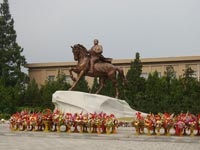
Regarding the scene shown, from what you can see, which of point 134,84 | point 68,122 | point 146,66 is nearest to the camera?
point 68,122

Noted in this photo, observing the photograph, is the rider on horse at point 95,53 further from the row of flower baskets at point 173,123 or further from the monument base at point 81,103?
the row of flower baskets at point 173,123

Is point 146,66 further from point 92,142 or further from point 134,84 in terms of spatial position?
point 92,142

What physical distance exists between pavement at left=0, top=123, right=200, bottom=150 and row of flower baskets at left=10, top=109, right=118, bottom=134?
72 cm

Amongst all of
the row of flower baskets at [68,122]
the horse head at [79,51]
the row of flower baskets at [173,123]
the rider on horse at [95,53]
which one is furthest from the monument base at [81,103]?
the row of flower baskets at [173,123]

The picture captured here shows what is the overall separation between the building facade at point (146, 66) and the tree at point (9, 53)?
16.5ft

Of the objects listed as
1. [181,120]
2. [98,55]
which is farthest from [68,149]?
[98,55]

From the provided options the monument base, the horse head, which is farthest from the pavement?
the horse head

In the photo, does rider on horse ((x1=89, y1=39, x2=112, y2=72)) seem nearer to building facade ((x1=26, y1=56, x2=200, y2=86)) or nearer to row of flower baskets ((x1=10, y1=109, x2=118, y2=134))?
row of flower baskets ((x1=10, y1=109, x2=118, y2=134))

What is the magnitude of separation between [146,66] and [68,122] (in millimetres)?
28033

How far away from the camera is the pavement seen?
9.57 metres

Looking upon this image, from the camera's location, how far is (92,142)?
35.7 feet

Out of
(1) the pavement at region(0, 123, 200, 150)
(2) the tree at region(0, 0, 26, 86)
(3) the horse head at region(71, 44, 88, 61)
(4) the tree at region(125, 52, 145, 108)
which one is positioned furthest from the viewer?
(2) the tree at region(0, 0, 26, 86)

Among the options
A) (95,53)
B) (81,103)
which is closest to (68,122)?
(81,103)

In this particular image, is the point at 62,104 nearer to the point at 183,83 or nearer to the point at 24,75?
the point at 183,83
